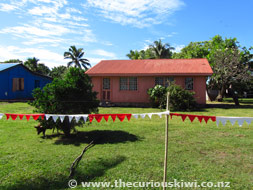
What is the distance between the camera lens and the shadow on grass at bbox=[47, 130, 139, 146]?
6.71 m

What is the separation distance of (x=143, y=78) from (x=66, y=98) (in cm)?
1172

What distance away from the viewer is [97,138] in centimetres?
707

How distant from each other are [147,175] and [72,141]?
336 cm

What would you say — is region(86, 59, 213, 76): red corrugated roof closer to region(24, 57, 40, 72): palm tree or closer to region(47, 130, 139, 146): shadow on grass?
region(47, 130, 139, 146): shadow on grass

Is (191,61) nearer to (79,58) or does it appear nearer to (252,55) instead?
(252,55)

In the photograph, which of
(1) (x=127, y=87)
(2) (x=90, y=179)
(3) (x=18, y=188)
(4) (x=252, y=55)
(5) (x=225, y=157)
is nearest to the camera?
(3) (x=18, y=188)

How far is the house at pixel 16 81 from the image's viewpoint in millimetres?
21734

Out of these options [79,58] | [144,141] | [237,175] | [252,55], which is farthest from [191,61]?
[79,58]

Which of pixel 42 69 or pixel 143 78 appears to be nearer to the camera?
pixel 143 78

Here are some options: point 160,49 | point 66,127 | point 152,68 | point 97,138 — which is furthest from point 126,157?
point 160,49

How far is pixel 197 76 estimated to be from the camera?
56.4ft

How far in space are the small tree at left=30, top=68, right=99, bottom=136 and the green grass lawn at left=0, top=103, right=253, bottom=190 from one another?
649mm

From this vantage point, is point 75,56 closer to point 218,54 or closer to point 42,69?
point 42,69

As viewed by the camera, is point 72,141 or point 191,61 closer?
point 72,141
